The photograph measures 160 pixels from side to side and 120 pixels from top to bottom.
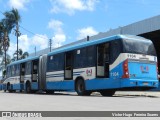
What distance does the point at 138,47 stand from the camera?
62.2ft

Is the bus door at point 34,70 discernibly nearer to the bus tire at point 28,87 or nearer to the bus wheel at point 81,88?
the bus tire at point 28,87

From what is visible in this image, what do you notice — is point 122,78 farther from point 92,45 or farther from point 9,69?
point 9,69

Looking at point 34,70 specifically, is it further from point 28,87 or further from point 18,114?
Result: point 18,114

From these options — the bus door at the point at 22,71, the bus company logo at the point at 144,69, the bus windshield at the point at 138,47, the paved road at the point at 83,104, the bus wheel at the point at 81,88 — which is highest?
the bus windshield at the point at 138,47

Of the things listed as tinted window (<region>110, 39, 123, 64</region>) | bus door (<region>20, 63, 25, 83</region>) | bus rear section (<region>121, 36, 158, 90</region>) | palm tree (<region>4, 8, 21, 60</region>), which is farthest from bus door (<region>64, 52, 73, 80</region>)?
palm tree (<region>4, 8, 21, 60</region>)

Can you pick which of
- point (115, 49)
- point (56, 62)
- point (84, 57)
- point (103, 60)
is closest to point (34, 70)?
point (56, 62)

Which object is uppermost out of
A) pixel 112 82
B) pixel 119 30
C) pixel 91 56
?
pixel 119 30

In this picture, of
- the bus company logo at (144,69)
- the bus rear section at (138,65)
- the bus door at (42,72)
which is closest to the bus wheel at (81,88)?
the bus rear section at (138,65)

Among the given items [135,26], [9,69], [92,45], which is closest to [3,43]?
[9,69]

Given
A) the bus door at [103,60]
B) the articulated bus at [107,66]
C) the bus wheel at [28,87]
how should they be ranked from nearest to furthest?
the articulated bus at [107,66] → the bus door at [103,60] → the bus wheel at [28,87]

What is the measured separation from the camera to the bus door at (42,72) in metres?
26.7

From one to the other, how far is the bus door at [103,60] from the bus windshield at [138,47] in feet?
4.30

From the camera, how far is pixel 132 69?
60.5 ft

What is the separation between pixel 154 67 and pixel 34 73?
38.5ft
